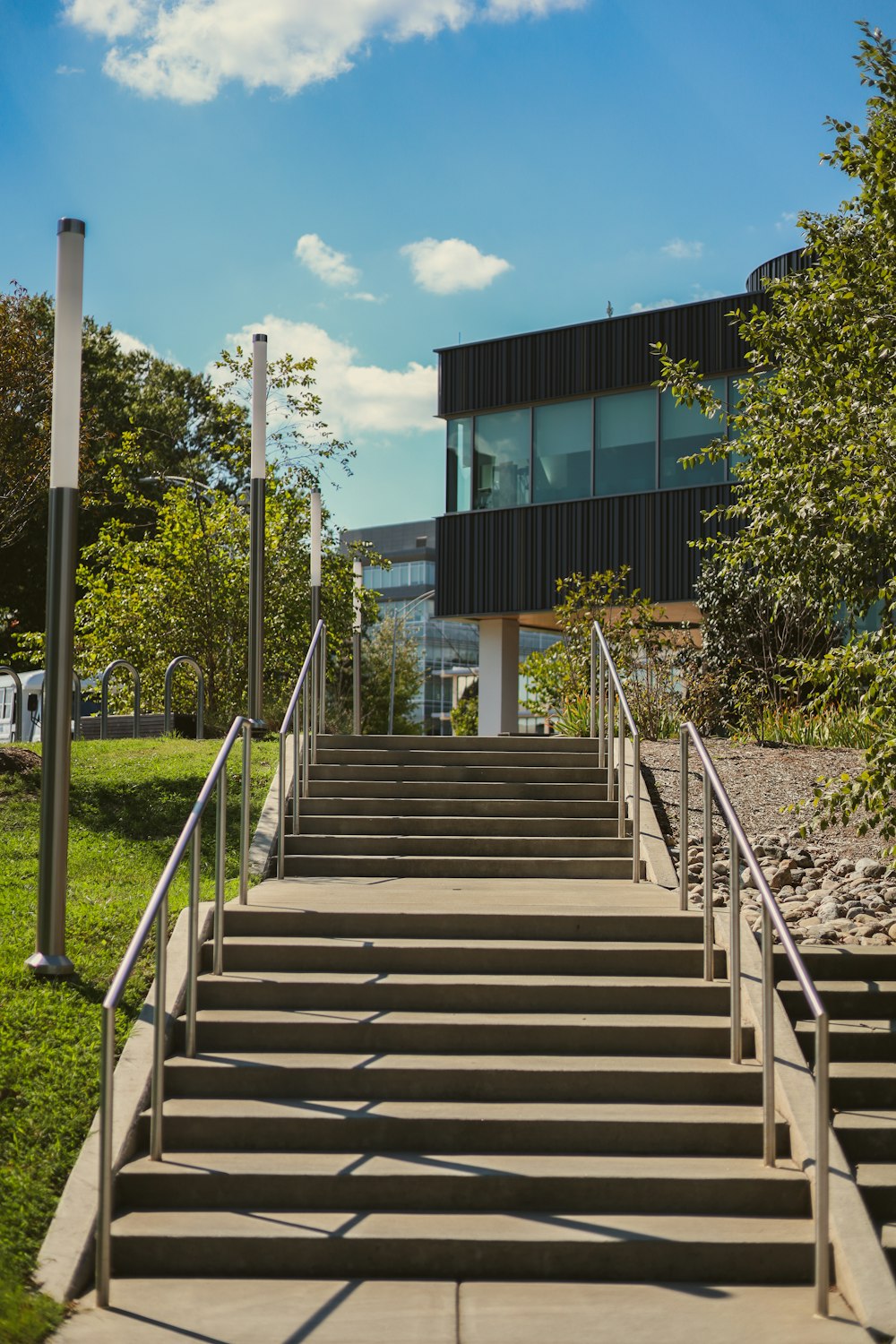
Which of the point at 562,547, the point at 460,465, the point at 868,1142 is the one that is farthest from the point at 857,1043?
the point at 460,465

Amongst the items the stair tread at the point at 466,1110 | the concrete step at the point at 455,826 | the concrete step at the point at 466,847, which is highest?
the concrete step at the point at 455,826

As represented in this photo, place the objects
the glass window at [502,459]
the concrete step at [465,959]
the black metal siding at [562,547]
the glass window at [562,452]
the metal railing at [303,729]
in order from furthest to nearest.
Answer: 1. the glass window at [502,459]
2. the glass window at [562,452]
3. the black metal siding at [562,547]
4. the metal railing at [303,729]
5. the concrete step at [465,959]

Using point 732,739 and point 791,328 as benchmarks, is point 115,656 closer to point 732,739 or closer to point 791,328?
point 732,739

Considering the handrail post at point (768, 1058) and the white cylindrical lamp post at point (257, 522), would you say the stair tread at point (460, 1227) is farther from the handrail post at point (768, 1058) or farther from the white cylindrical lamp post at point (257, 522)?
the white cylindrical lamp post at point (257, 522)

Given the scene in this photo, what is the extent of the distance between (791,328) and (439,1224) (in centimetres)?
615

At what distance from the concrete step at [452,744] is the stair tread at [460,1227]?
6114 millimetres

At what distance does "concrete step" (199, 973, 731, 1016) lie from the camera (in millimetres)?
6793

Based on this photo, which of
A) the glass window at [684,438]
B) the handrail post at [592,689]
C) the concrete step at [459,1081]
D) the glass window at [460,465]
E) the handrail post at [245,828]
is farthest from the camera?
the glass window at [460,465]

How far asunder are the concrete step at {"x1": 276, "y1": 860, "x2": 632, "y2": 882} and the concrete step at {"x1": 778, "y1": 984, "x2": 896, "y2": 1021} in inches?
92.8

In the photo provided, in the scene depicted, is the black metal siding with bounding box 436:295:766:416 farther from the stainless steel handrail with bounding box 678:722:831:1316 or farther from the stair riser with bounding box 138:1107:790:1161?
the stair riser with bounding box 138:1107:790:1161

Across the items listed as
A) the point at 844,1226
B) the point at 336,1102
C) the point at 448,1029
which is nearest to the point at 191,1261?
the point at 336,1102

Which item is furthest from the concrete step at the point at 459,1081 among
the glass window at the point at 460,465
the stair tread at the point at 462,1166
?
the glass window at the point at 460,465

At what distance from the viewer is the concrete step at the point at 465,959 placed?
7156mm

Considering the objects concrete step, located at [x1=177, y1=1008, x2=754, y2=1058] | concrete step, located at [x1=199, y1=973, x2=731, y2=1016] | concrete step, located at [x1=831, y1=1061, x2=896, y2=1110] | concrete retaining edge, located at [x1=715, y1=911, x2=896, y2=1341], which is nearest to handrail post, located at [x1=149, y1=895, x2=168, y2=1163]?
concrete step, located at [x1=177, y1=1008, x2=754, y2=1058]
